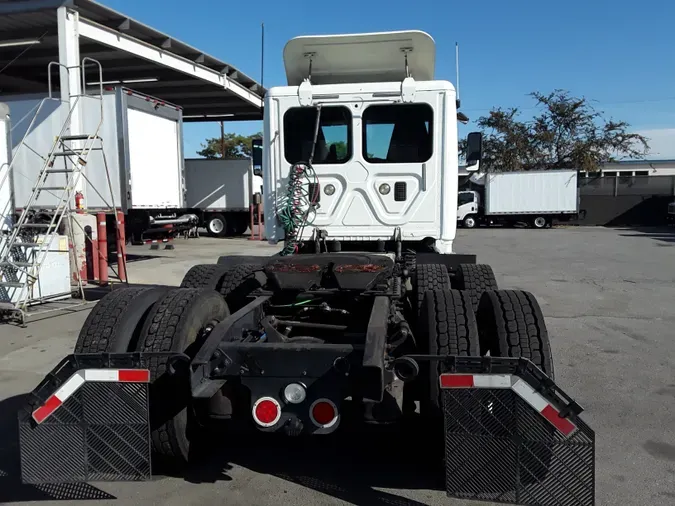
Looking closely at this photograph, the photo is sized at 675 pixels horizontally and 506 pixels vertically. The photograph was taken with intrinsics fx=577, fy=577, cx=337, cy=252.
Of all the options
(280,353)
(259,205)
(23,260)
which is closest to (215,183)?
(259,205)

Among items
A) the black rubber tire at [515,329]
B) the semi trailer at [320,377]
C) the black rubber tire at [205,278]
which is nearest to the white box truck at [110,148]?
the black rubber tire at [205,278]

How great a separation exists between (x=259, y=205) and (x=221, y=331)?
20381mm

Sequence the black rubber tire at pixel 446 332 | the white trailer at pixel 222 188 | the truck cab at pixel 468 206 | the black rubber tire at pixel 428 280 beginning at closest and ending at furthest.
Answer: the black rubber tire at pixel 446 332
the black rubber tire at pixel 428 280
the white trailer at pixel 222 188
the truck cab at pixel 468 206

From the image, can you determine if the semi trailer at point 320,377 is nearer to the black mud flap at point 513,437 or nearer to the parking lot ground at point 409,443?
the black mud flap at point 513,437

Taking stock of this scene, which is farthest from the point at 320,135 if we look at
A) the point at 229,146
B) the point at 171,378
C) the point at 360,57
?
the point at 229,146

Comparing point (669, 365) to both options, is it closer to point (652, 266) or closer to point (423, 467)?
point (423, 467)

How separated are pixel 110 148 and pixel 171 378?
10436 millimetres

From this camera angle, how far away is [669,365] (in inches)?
239

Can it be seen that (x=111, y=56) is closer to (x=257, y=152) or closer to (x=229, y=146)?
(x=257, y=152)

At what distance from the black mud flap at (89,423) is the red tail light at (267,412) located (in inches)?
23.3

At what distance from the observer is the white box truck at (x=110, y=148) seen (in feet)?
39.5

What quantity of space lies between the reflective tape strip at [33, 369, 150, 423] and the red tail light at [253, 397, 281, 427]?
0.59 m

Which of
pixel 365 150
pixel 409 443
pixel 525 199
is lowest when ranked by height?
pixel 409 443

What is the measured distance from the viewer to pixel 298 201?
6020 mm
